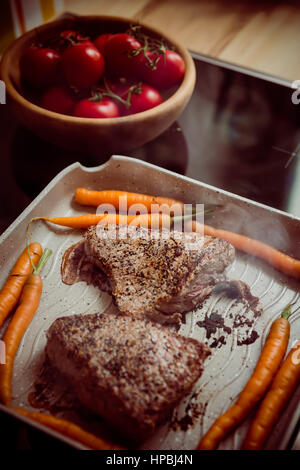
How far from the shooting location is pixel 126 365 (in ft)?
3.83

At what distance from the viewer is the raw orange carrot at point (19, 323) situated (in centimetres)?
122

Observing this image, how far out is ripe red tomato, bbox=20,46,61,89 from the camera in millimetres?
1773

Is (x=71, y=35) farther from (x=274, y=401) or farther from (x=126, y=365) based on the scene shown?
(x=274, y=401)

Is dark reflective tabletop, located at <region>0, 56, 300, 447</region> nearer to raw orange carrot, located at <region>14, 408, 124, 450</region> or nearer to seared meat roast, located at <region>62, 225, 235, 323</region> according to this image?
seared meat roast, located at <region>62, 225, 235, 323</region>

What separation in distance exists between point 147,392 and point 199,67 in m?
1.82

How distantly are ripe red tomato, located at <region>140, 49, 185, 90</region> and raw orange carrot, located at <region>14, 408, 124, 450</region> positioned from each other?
139cm

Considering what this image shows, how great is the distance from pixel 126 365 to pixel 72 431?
222 mm

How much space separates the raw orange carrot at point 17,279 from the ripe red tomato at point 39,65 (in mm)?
754

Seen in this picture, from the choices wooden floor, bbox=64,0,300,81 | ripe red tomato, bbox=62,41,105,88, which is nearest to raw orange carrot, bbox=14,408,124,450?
ripe red tomato, bbox=62,41,105,88

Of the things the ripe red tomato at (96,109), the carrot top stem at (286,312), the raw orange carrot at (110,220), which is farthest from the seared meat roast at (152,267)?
the ripe red tomato at (96,109)

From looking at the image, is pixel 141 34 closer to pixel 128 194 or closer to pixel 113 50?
pixel 113 50

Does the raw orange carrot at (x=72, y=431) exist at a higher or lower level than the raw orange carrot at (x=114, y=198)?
lower

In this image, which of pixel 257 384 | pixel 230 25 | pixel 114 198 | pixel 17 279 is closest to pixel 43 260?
pixel 17 279

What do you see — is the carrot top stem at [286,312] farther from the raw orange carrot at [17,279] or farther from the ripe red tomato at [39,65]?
the ripe red tomato at [39,65]
